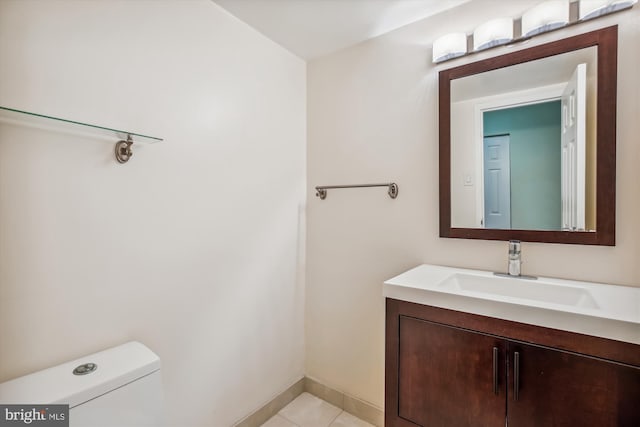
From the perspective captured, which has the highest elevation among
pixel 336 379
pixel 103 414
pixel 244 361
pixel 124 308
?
pixel 124 308

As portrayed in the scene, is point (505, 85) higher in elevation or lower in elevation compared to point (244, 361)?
higher

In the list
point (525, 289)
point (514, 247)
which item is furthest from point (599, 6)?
point (525, 289)

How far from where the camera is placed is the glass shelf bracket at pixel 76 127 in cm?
91

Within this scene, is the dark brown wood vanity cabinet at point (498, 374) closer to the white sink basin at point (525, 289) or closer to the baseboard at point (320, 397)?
the white sink basin at point (525, 289)

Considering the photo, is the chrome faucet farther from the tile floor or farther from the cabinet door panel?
the tile floor

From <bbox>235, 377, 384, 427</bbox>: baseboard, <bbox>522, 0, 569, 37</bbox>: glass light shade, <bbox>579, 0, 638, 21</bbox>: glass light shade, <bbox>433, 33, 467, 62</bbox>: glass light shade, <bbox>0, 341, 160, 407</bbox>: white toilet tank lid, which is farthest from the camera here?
<bbox>235, 377, 384, 427</bbox>: baseboard

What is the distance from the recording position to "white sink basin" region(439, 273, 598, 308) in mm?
1191

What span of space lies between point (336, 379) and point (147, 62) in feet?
6.41

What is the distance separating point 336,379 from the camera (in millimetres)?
1955

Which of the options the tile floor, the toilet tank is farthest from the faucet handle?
the toilet tank

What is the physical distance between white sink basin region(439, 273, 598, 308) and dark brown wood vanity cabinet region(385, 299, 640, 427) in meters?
0.19

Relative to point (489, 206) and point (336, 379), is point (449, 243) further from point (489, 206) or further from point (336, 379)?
point (336, 379)

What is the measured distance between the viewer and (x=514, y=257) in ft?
4.42

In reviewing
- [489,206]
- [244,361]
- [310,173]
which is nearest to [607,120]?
[489,206]
